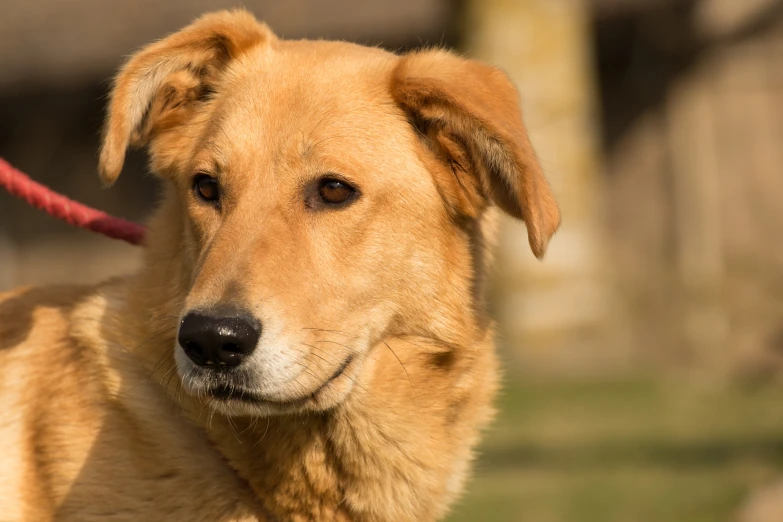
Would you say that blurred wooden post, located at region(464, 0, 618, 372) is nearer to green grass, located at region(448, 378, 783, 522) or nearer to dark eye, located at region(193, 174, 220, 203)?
green grass, located at region(448, 378, 783, 522)

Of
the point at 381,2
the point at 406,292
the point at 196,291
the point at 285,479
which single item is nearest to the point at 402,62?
the point at 406,292

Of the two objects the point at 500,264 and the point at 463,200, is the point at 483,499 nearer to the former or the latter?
the point at 463,200

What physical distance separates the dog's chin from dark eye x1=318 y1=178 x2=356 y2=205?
50 cm

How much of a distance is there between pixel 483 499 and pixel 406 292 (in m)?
2.94

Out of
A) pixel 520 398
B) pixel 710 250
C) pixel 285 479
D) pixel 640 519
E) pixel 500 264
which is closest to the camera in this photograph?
pixel 285 479

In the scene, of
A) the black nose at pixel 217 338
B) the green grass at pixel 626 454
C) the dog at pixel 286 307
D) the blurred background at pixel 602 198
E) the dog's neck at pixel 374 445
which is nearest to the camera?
the black nose at pixel 217 338

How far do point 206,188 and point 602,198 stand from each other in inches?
375

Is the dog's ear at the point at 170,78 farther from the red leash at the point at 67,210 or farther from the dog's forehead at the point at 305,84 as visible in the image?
the red leash at the point at 67,210

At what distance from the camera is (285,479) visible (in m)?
A: 3.13

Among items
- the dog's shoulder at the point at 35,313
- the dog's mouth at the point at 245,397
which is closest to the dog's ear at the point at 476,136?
the dog's mouth at the point at 245,397

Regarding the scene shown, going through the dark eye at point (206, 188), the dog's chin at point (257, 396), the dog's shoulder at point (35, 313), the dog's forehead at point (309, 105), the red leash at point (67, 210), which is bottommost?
the dog's shoulder at point (35, 313)

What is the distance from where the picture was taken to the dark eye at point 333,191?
3178 millimetres

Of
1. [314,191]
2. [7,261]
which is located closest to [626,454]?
[314,191]

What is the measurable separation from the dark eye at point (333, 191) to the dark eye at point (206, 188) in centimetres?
33
